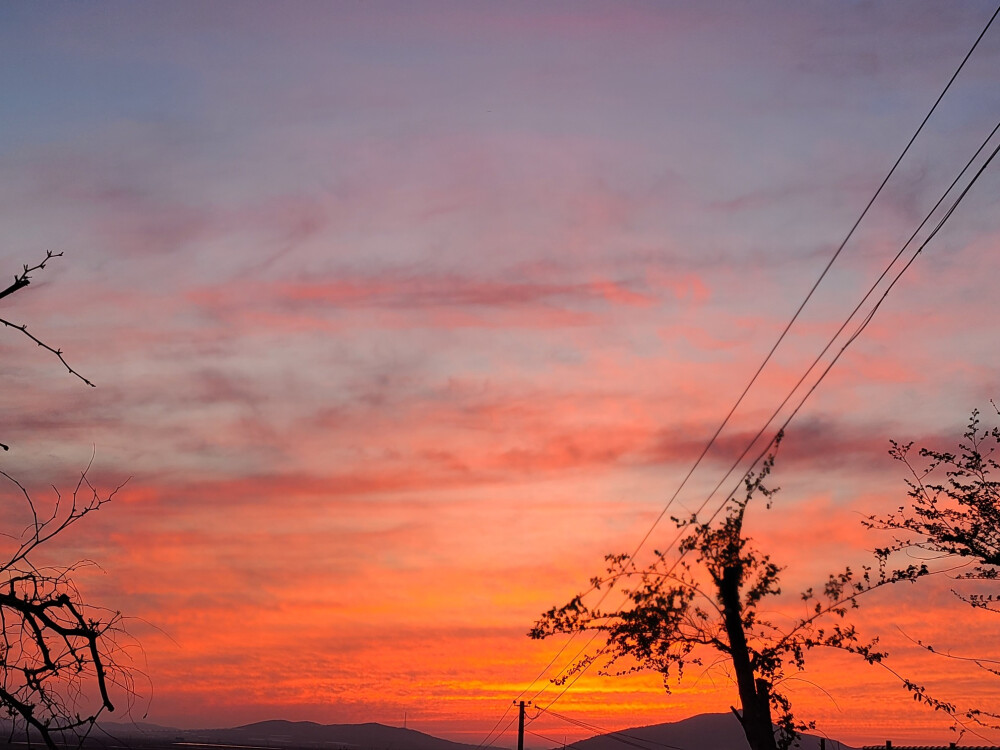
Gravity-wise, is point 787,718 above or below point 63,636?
above

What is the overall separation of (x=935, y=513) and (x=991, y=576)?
6.54ft

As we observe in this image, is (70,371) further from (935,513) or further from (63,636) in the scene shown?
(935,513)

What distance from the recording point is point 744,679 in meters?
29.9

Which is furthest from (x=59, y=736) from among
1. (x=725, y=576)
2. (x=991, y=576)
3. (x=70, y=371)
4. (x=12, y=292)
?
(x=725, y=576)

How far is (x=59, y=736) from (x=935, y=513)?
25.3 m

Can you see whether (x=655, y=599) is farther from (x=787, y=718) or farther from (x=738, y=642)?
(x=787, y=718)

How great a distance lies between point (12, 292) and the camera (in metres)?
5.23

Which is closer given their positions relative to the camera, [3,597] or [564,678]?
[3,597]

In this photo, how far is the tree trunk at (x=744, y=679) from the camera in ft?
92.1

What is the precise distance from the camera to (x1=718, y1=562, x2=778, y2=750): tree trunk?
92.1 feet

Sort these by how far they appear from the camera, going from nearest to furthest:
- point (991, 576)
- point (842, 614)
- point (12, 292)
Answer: point (12, 292) → point (991, 576) → point (842, 614)

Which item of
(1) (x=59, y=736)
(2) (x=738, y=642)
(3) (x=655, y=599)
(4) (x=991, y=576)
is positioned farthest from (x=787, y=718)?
(1) (x=59, y=736)

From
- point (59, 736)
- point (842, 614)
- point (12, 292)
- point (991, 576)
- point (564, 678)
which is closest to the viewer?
point (12, 292)

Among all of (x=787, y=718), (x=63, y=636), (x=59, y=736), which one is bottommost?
(x=59, y=736)
